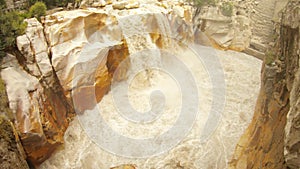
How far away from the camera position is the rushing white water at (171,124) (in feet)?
27.0

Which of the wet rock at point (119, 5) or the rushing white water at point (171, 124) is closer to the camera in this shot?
the rushing white water at point (171, 124)

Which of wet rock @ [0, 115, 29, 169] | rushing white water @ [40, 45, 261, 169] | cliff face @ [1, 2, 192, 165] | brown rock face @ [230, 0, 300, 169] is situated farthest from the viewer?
rushing white water @ [40, 45, 261, 169]

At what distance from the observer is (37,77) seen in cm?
834

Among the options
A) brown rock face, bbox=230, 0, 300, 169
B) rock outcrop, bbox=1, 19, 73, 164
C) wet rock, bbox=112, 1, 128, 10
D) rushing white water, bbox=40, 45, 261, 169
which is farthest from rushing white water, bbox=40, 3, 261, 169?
brown rock face, bbox=230, 0, 300, 169

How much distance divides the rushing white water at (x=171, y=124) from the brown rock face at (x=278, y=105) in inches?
53.8

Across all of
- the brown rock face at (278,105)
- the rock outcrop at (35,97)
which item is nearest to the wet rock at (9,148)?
the rock outcrop at (35,97)

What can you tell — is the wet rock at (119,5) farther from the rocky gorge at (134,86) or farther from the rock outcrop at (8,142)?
the rock outcrop at (8,142)

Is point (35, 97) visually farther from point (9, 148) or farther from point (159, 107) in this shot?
point (159, 107)

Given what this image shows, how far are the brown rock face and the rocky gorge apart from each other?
0.02 meters

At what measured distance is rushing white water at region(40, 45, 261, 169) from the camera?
8.23 meters

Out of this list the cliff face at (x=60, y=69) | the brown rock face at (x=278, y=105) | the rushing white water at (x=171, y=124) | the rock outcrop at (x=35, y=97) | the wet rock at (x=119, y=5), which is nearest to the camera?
the brown rock face at (x=278, y=105)

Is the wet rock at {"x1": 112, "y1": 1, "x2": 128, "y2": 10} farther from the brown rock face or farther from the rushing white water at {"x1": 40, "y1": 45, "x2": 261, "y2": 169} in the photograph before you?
the brown rock face

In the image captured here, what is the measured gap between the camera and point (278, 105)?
586 cm

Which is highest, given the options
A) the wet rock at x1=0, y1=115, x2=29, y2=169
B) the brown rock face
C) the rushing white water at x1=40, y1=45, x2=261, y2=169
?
the brown rock face
